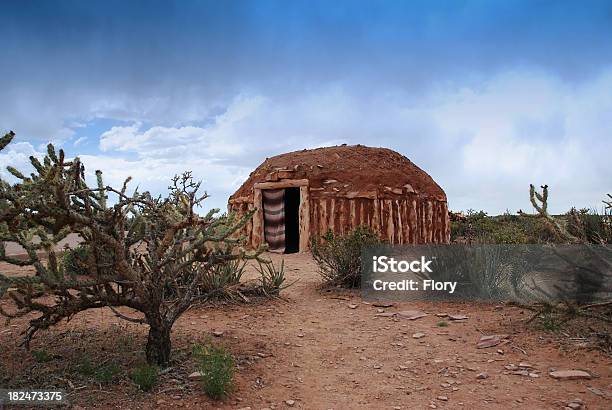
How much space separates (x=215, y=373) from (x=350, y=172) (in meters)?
11.7

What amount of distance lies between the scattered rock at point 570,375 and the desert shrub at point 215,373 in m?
2.91

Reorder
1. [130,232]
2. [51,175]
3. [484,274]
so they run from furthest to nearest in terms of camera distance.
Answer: [484,274], [130,232], [51,175]

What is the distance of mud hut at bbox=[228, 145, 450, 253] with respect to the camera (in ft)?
47.8

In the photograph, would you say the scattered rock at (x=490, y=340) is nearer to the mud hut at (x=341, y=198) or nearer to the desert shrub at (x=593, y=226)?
A: the desert shrub at (x=593, y=226)

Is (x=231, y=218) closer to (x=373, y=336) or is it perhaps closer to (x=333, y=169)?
(x=373, y=336)

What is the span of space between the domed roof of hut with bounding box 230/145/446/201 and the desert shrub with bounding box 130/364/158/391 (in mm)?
10982

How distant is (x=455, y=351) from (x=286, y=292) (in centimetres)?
340

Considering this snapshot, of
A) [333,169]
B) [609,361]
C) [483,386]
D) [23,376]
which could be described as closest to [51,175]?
[23,376]

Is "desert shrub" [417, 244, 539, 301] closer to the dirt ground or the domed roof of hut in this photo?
the dirt ground

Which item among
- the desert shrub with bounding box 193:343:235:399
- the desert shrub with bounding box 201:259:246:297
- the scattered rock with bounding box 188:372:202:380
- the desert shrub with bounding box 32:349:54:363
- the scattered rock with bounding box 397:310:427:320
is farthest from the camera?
the desert shrub with bounding box 201:259:246:297

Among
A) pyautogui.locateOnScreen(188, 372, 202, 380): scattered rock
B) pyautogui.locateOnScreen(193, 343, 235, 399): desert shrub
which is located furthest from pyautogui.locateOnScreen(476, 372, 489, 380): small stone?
pyautogui.locateOnScreen(188, 372, 202, 380): scattered rock

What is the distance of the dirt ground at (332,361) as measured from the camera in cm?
404

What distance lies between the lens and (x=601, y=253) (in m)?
5.56

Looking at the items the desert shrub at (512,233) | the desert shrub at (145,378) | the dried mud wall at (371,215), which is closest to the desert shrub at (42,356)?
the desert shrub at (145,378)
